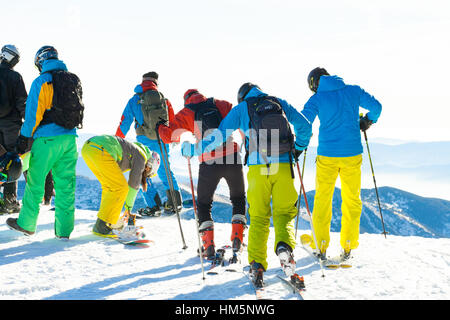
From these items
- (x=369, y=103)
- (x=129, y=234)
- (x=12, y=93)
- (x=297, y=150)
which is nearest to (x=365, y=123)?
(x=369, y=103)

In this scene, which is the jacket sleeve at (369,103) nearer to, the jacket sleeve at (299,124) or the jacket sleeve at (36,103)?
the jacket sleeve at (299,124)

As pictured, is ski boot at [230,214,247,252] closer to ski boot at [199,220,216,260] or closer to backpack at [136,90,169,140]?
ski boot at [199,220,216,260]

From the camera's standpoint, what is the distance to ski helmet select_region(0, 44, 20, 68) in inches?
252

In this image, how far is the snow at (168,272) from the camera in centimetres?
382

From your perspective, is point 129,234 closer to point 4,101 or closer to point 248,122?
point 248,122

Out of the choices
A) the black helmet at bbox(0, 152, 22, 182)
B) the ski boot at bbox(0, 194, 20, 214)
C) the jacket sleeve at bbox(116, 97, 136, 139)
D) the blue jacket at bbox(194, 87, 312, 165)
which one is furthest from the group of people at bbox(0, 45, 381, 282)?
the ski boot at bbox(0, 194, 20, 214)

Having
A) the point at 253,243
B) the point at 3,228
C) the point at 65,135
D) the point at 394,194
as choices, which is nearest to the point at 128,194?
the point at 65,135

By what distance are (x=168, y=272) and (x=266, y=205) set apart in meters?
1.61

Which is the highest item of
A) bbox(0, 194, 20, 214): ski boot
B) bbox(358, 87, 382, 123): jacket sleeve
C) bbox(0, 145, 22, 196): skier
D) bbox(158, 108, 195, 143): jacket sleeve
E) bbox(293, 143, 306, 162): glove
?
bbox(358, 87, 382, 123): jacket sleeve

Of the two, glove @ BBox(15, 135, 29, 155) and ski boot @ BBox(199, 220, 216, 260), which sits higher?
glove @ BBox(15, 135, 29, 155)

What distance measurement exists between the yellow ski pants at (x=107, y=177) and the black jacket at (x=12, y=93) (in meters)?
2.02

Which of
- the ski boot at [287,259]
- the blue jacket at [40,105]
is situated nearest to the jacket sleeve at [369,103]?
the ski boot at [287,259]

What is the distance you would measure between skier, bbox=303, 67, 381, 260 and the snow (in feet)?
1.80

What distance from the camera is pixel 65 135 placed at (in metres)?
5.46
